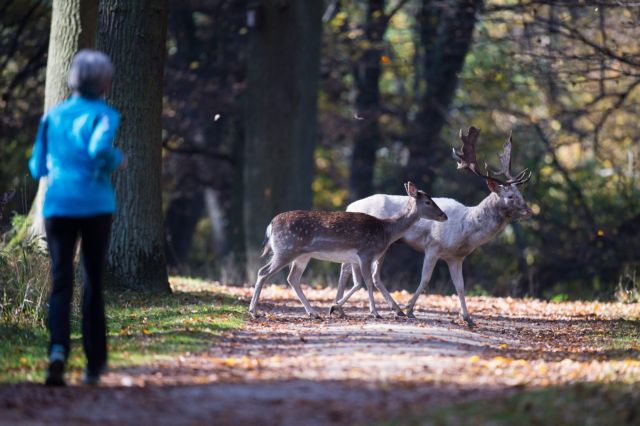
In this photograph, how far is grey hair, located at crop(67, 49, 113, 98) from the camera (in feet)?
26.6

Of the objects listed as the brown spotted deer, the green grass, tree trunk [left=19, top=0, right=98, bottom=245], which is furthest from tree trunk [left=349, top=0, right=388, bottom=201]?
the brown spotted deer

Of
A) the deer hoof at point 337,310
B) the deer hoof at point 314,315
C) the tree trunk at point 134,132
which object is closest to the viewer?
the deer hoof at point 314,315

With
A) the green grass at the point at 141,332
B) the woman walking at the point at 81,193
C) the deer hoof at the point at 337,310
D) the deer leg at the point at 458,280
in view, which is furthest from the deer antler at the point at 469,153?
the woman walking at the point at 81,193

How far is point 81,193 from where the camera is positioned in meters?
8.03

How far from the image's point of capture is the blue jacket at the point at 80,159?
8016 millimetres

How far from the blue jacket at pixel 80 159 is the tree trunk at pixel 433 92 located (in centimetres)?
1879

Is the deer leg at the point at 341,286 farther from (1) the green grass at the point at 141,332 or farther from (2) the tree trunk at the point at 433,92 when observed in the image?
(2) the tree trunk at the point at 433,92

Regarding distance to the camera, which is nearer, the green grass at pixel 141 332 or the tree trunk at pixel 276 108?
the green grass at pixel 141 332

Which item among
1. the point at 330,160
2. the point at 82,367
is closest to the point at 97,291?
the point at 82,367

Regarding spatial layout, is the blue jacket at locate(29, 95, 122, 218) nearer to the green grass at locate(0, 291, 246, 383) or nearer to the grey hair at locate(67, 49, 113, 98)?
the grey hair at locate(67, 49, 113, 98)

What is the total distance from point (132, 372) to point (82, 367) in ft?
1.98

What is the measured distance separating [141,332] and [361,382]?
3721 mm

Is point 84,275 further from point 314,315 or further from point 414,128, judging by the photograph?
point 414,128

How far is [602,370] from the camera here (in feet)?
30.5
